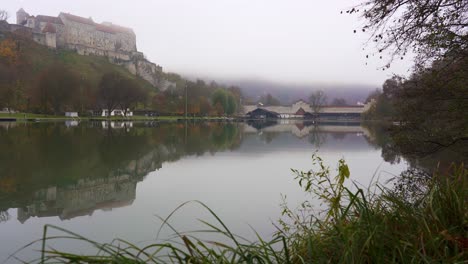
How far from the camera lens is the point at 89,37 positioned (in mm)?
122250

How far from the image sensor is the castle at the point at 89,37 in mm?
107000

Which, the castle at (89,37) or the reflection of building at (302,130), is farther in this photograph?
the castle at (89,37)

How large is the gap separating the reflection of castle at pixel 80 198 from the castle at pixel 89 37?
109m

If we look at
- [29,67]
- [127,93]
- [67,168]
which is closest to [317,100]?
[127,93]

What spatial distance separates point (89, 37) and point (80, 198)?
128465 mm

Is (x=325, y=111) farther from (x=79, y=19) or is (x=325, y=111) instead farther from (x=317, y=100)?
(x=79, y=19)

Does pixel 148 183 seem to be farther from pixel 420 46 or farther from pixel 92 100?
pixel 92 100

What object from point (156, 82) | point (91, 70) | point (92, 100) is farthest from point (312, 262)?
point (156, 82)

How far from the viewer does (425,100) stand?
831cm

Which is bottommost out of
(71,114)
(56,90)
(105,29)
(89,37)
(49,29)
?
(71,114)

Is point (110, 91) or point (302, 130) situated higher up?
point (110, 91)

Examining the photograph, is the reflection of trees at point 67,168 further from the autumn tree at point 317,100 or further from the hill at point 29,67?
the autumn tree at point 317,100

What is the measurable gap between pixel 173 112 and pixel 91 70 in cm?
3461

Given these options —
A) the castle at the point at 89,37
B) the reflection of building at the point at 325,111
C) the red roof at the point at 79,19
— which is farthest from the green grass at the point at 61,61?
the reflection of building at the point at 325,111
